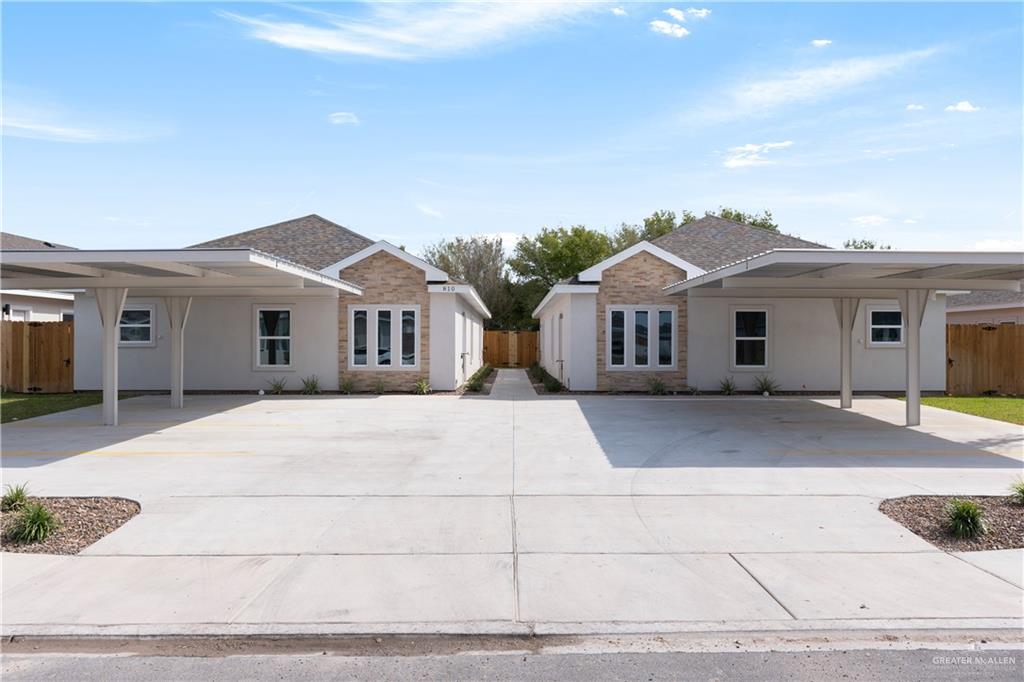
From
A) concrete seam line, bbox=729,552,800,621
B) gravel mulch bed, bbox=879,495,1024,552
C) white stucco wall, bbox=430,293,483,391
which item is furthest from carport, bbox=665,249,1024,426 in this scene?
white stucco wall, bbox=430,293,483,391

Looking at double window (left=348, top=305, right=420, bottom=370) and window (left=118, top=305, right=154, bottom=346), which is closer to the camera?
double window (left=348, top=305, right=420, bottom=370)

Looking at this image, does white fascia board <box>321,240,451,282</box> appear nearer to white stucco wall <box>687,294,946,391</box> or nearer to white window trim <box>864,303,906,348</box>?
white stucco wall <box>687,294,946,391</box>

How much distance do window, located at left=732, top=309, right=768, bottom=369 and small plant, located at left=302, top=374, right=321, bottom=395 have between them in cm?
1206

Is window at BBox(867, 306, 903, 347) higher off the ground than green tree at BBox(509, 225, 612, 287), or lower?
lower

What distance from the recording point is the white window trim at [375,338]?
20.3 metres

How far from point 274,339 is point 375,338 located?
294cm

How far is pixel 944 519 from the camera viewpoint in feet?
23.0

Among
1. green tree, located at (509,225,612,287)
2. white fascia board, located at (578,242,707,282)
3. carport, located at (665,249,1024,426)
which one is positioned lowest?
carport, located at (665,249,1024,426)

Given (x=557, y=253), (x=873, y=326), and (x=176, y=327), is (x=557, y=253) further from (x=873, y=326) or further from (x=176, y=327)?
(x=176, y=327)

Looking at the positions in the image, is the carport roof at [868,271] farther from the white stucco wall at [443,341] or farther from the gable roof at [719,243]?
the white stucco wall at [443,341]

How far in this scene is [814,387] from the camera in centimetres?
2041

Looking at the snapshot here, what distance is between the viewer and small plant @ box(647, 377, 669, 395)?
65.1ft

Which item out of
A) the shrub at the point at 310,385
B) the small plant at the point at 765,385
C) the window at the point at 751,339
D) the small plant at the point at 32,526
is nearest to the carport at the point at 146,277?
the shrub at the point at 310,385

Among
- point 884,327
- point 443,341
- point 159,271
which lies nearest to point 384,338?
point 443,341
